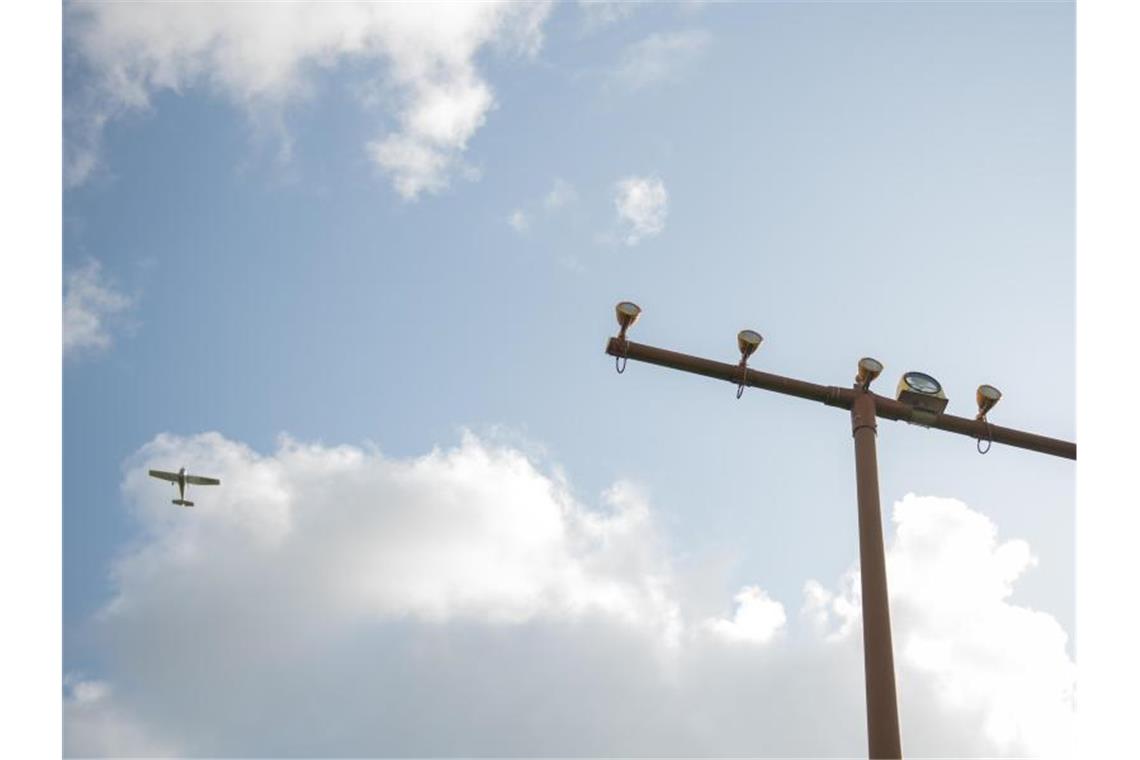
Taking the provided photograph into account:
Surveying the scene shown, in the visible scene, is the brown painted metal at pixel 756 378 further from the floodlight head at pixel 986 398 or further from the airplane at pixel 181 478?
the airplane at pixel 181 478

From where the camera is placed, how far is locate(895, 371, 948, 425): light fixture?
31.7ft

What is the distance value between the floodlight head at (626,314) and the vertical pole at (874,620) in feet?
7.91

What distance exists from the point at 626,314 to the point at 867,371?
2382 mm

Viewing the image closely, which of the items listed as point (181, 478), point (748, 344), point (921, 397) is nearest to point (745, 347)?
point (748, 344)

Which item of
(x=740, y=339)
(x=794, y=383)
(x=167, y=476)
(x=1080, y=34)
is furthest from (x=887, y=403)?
(x=167, y=476)

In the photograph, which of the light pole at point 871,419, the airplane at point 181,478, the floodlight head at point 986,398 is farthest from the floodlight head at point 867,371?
the airplane at point 181,478

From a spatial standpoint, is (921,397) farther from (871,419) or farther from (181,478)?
(181,478)

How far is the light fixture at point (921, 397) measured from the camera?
9.66 m

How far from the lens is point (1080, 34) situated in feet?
23.6

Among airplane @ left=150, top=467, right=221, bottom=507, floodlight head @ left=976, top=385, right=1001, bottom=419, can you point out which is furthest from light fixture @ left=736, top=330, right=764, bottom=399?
airplane @ left=150, top=467, right=221, bottom=507

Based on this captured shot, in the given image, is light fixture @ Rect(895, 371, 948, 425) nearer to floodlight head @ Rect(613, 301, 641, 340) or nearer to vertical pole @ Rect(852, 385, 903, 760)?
vertical pole @ Rect(852, 385, 903, 760)

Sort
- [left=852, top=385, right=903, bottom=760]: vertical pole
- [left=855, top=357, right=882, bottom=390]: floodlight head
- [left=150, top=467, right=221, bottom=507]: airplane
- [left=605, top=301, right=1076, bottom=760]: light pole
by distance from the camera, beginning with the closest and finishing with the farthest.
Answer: [left=852, top=385, right=903, bottom=760]: vertical pole → [left=605, top=301, right=1076, bottom=760]: light pole → [left=855, top=357, right=882, bottom=390]: floodlight head → [left=150, top=467, right=221, bottom=507]: airplane

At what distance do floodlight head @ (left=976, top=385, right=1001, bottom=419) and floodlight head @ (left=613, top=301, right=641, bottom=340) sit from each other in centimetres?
370

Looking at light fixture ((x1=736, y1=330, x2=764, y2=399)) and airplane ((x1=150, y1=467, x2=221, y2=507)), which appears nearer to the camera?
light fixture ((x1=736, y1=330, x2=764, y2=399))
